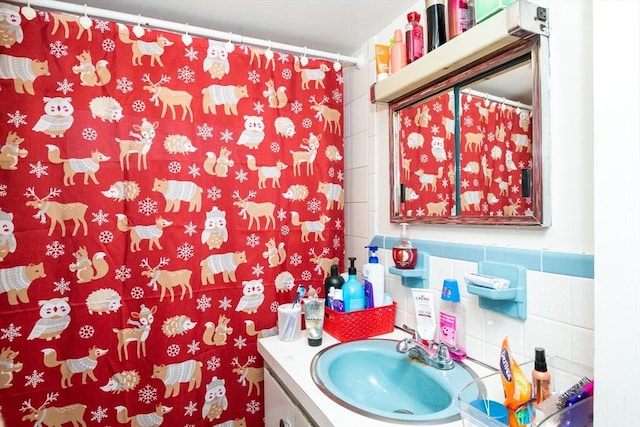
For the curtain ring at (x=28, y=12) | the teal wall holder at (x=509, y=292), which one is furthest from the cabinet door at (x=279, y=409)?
the curtain ring at (x=28, y=12)

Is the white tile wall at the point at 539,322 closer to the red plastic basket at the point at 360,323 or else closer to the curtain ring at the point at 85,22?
the red plastic basket at the point at 360,323

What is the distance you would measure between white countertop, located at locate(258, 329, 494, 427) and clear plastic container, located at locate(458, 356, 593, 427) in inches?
3.6

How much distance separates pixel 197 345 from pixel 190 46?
1.20 m

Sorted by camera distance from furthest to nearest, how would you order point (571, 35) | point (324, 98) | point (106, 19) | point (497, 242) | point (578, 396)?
point (324, 98)
point (106, 19)
point (497, 242)
point (571, 35)
point (578, 396)

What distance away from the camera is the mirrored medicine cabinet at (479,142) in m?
0.88

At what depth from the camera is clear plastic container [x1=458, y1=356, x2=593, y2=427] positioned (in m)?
0.65

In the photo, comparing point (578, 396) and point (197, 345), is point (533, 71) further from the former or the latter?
point (197, 345)

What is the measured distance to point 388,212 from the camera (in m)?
1.47

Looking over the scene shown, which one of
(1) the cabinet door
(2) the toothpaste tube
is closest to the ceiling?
(2) the toothpaste tube

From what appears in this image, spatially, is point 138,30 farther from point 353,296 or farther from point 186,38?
point 353,296

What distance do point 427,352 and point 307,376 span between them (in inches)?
15.3

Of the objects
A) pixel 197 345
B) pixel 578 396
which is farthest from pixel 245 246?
pixel 578 396

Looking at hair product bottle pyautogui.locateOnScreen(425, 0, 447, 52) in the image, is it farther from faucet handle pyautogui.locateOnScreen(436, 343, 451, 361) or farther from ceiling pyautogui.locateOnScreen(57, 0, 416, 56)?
faucet handle pyautogui.locateOnScreen(436, 343, 451, 361)

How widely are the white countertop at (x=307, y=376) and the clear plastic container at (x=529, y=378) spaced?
3.6 inches
